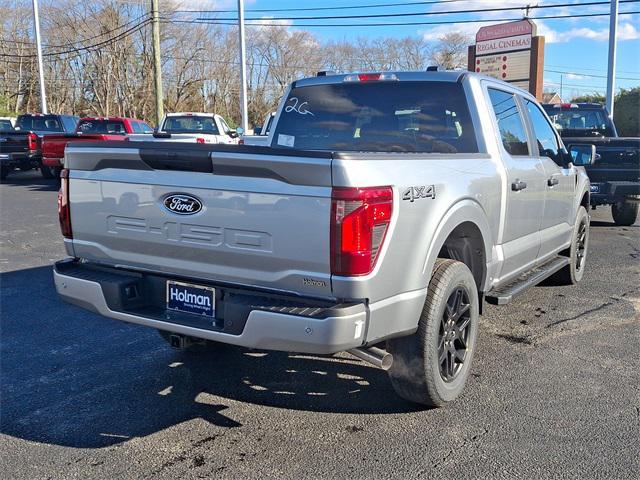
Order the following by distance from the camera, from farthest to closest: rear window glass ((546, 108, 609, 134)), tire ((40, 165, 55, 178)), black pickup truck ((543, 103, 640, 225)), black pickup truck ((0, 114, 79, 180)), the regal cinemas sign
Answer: the regal cinemas sign, tire ((40, 165, 55, 178)), black pickup truck ((0, 114, 79, 180)), rear window glass ((546, 108, 609, 134)), black pickup truck ((543, 103, 640, 225))

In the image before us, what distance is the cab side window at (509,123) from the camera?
4652 mm

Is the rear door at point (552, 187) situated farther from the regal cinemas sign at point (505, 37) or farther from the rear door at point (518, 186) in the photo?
the regal cinemas sign at point (505, 37)

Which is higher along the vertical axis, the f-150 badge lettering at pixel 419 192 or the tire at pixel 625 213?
the f-150 badge lettering at pixel 419 192

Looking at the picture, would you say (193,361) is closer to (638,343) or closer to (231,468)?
(231,468)

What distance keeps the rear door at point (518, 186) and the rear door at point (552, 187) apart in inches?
Answer: 7.1

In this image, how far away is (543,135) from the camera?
18.8ft

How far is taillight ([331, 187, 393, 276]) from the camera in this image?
2852 mm

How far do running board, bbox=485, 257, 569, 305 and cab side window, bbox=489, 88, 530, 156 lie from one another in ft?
3.34

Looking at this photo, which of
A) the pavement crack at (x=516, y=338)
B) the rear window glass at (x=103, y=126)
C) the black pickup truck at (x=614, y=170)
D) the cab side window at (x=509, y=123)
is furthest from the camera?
the rear window glass at (x=103, y=126)

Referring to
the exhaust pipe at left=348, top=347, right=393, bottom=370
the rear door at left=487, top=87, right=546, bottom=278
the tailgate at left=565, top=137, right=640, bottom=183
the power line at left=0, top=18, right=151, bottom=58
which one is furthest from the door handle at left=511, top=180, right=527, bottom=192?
the power line at left=0, top=18, right=151, bottom=58

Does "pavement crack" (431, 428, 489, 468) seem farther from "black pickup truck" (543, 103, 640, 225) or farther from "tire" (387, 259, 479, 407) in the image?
"black pickup truck" (543, 103, 640, 225)

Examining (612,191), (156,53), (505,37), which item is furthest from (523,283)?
(505,37)

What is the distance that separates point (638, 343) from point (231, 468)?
3508mm

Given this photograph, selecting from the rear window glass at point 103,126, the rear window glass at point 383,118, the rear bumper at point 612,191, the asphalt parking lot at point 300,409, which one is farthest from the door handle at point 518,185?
the rear window glass at point 103,126
